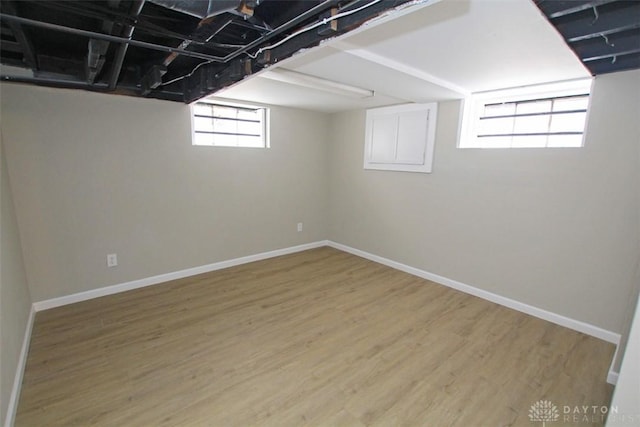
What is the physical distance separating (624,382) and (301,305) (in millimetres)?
2286

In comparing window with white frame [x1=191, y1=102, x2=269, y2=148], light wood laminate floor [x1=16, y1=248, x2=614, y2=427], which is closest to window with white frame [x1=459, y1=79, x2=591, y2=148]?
light wood laminate floor [x1=16, y1=248, x2=614, y2=427]

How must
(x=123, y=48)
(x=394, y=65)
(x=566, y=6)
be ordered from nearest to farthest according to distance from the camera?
(x=566, y=6) < (x=123, y=48) < (x=394, y=65)

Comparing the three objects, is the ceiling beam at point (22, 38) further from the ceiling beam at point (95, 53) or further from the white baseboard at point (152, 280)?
the white baseboard at point (152, 280)

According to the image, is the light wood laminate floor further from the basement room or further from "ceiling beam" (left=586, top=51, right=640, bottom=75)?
"ceiling beam" (left=586, top=51, right=640, bottom=75)

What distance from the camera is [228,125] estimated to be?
3.84 meters

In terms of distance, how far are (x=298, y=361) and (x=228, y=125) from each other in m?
3.03

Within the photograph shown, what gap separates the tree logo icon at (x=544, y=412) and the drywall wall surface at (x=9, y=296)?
9.48 ft

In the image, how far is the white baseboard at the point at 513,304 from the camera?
252cm

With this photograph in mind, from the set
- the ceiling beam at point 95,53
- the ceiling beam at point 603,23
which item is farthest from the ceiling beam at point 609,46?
the ceiling beam at point 95,53

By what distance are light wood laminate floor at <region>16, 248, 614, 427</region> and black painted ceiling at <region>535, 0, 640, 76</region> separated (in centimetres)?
223

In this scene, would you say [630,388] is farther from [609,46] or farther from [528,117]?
[528,117]

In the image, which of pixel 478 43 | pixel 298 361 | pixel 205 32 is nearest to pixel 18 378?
pixel 298 361

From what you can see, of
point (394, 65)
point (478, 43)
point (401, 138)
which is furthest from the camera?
point (401, 138)

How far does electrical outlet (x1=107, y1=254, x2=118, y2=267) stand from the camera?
3043mm
